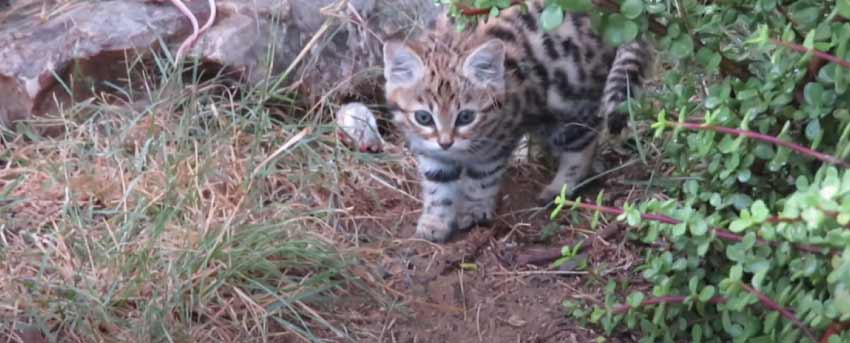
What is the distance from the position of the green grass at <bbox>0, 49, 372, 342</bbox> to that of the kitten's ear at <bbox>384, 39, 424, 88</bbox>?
39 centimetres

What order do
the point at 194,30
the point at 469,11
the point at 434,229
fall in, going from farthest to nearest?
the point at 194,30
the point at 434,229
the point at 469,11

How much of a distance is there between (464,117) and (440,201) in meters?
0.34

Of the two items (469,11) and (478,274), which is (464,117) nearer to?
(478,274)

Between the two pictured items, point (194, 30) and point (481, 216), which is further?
point (194, 30)

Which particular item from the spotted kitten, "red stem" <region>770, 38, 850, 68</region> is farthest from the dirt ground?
"red stem" <region>770, 38, 850, 68</region>

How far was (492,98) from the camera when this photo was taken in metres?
4.40

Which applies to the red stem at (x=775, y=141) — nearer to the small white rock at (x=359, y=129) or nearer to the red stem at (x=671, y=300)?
the red stem at (x=671, y=300)

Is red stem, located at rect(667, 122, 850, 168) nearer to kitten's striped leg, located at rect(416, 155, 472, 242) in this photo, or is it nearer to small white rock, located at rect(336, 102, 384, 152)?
kitten's striped leg, located at rect(416, 155, 472, 242)

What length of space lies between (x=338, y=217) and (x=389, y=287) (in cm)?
44

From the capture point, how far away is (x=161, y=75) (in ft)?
16.2

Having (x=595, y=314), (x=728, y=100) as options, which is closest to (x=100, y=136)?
(x=595, y=314)

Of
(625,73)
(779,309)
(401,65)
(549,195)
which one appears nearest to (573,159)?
(549,195)

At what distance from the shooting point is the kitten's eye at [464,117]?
443 cm

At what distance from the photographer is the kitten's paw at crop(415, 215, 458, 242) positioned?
4496 millimetres
